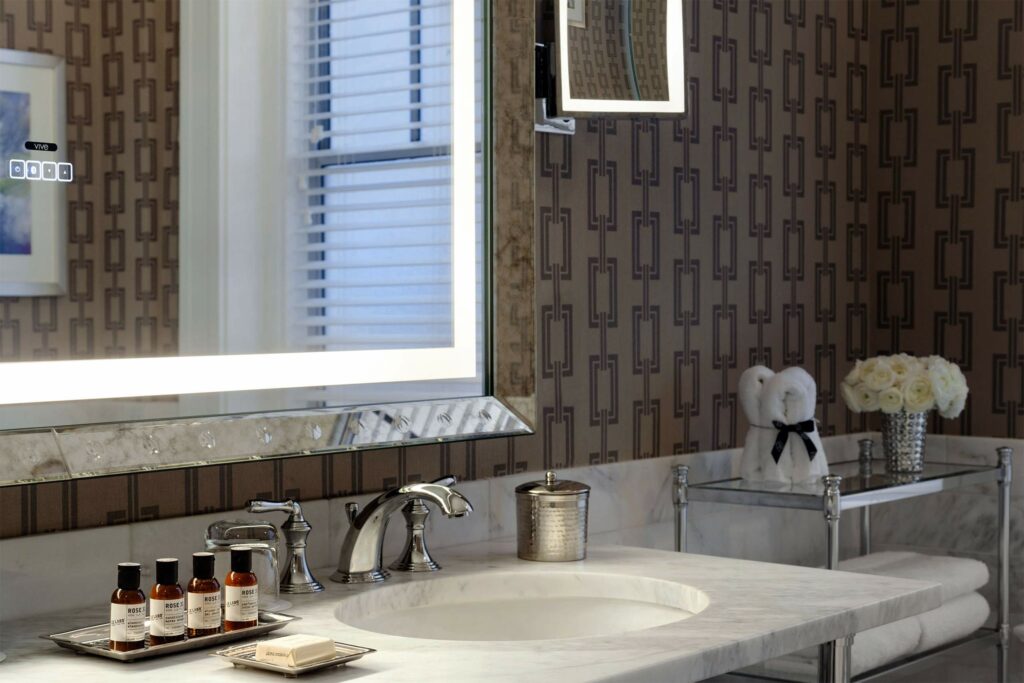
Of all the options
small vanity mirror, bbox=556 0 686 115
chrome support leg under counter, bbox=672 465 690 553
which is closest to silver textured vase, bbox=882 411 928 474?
chrome support leg under counter, bbox=672 465 690 553

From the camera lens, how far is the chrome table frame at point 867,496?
2.19m

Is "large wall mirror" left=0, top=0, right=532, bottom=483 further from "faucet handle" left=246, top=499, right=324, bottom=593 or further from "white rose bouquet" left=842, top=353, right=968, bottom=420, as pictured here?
"white rose bouquet" left=842, top=353, right=968, bottom=420

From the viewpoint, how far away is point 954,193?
111 inches

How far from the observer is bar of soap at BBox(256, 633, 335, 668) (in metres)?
1.28

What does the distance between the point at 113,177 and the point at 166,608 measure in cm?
48

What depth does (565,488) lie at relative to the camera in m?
1.89

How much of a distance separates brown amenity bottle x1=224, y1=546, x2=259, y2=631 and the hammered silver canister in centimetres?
53

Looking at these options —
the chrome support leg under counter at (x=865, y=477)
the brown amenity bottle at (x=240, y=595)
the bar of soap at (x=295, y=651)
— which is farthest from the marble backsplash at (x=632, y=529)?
the bar of soap at (x=295, y=651)

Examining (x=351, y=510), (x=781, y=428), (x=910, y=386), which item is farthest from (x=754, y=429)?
(x=351, y=510)

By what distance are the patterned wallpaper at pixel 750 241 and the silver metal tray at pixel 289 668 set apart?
0.40 meters

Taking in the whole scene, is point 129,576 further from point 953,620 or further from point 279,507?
point 953,620

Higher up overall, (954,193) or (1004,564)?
(954,193)

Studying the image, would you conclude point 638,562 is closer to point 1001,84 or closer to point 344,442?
point 344,442

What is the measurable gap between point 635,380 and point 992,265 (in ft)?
2.87
